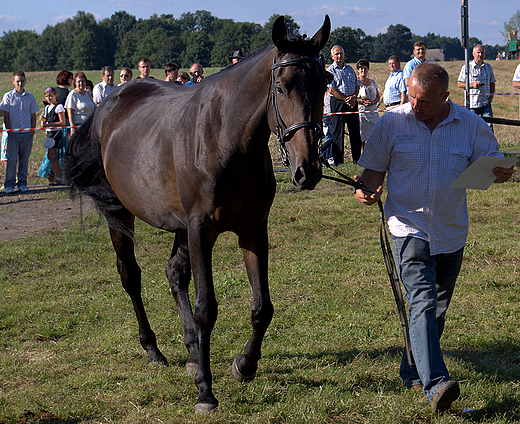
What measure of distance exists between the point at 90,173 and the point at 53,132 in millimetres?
6706

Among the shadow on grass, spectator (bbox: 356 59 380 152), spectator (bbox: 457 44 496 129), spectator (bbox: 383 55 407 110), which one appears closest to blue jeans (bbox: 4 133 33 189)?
spectator (bbox: 356 59 380 152)

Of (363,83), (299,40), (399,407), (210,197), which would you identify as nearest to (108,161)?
(210,197)

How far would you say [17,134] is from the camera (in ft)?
38.0

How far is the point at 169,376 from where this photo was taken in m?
4.45

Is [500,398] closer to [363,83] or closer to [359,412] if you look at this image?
[359,412]

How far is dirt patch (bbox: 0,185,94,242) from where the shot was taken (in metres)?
8.98

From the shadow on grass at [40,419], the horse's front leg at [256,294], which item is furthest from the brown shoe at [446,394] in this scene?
the shadow on grass at [40,419]

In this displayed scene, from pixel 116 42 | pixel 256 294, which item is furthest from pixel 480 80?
pixel 116 42

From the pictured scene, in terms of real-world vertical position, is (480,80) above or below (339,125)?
above

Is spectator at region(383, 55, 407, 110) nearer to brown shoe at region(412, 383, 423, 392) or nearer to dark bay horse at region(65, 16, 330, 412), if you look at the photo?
dark bay horse at region(65, 16, 330, 412)

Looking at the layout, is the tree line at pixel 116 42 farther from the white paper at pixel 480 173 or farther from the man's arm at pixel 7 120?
the white paper at pixel 480 173

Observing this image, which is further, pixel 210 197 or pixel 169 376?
pixel 169 376

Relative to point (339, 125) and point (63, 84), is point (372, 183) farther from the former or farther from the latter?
point (63, 84)

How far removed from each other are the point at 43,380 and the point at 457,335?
3460mm
